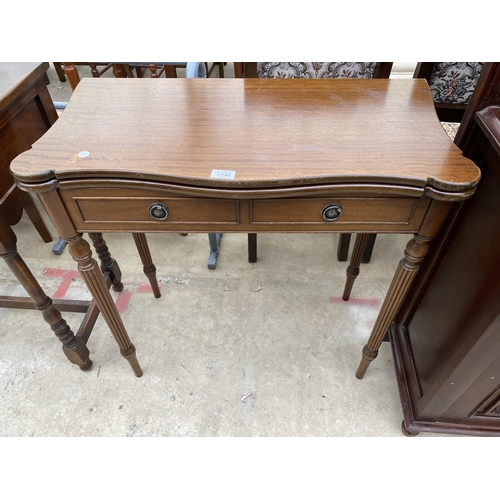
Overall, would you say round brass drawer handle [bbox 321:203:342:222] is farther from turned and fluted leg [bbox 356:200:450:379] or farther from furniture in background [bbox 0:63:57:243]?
furniture in background [bbox 0:63:57:243]

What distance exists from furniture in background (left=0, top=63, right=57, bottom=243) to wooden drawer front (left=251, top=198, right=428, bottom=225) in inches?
31.6

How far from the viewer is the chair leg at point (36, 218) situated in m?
1.92

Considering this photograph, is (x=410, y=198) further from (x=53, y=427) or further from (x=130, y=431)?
(x=53, y=427)

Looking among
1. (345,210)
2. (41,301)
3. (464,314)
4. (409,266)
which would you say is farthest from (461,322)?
(41,301)

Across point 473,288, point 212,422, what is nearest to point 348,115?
point 473,288

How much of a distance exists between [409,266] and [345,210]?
269 millimetres

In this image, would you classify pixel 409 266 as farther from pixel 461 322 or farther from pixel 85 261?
pixel 85 261

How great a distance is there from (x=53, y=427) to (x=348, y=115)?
4.68 ft

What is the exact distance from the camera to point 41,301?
51.4 inches

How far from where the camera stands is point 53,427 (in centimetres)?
135

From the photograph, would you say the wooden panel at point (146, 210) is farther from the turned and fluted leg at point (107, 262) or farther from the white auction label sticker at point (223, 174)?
the turned and fluted leg at point (107, 262)

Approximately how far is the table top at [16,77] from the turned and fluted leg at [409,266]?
1224 millimetres

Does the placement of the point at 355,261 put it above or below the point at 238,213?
below

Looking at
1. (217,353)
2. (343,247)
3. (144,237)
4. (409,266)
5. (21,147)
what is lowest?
(217,353)
